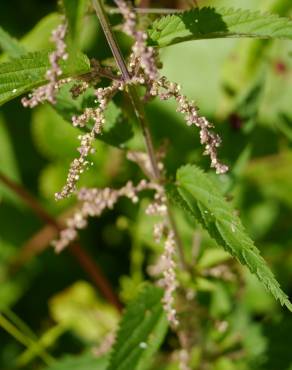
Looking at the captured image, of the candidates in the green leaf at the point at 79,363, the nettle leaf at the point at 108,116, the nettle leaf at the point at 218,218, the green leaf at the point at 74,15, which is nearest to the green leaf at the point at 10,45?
the nettle leaf at the point at 108,116

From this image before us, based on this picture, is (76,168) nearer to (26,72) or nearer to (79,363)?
(26,72)

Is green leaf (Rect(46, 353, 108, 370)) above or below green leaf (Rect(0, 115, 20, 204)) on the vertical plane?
below

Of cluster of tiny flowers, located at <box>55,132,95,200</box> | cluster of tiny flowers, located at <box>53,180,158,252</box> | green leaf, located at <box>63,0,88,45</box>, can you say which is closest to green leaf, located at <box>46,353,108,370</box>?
cluster of tiny flowers, located at <box>53,180,158,252</box>

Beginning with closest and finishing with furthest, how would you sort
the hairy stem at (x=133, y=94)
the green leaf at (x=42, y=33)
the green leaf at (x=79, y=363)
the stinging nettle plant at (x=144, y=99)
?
1. the stinging nettle plant at (x=144, y=99)
2. the hairy stem at (x=133, y=94)
3. the green leaf at (x=42, y=33)
4. the green leaf at (x=79, y=363)

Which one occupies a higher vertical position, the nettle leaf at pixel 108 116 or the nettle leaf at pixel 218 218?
the nettle leaf at pixel 108 116

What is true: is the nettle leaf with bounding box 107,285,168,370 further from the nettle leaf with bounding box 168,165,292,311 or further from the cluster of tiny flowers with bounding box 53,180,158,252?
the nettle leaf with bounding box 168,165,292,311

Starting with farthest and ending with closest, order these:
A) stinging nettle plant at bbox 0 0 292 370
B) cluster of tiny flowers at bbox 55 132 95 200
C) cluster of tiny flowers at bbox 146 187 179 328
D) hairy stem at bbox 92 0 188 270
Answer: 1. cluster of tiny flowers at bbox 146 187 179 328
2. cluster of tiny flowers at bbox 55 132 95 200
3. hairy stem at bbox 92 0 188 270
4. stinging nettle plant at bbox 0 0 292 370

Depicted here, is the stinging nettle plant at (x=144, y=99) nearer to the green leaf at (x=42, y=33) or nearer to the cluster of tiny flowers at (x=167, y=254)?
the cluster of tiny flowers at (x=167, y=254)

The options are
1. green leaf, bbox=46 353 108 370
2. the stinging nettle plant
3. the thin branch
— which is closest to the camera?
the stinging nettle plant
